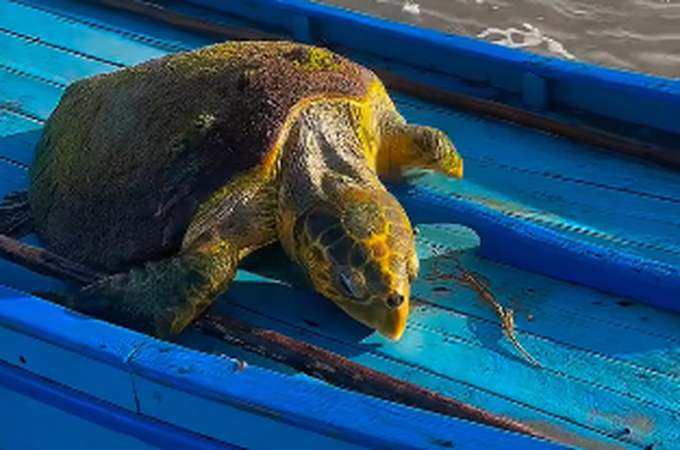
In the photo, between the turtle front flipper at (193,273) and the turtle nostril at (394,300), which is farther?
the turtle front flipper at (193,273)

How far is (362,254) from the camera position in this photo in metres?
2.55

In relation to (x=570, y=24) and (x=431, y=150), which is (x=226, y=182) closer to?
(x=431, y=150)

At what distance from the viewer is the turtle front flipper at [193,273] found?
2.74m

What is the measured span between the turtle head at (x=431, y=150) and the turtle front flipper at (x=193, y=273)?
2.01 ft

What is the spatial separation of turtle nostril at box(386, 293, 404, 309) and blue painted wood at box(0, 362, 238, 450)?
0.53 meters

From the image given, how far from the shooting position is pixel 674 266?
297cm

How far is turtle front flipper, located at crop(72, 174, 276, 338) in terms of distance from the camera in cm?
274

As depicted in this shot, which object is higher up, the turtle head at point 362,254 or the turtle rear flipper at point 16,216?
the turtle head at point 362,254

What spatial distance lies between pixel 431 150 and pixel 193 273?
3.11 feet

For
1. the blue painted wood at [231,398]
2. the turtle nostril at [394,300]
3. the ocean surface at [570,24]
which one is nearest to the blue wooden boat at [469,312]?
the blue painted wood at [231,398]

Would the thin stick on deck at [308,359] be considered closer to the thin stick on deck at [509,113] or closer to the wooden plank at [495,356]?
the wooden plank at [495,356]

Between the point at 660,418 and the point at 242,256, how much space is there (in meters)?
1.20

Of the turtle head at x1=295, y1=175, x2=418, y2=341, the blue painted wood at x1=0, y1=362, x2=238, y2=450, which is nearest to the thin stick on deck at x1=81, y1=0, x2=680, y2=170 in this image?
the turtle head at x1=295, y1=175, x2=418, y2=341

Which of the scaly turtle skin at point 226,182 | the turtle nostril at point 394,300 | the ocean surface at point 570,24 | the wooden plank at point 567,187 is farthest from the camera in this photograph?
the ocean surface at point 570,24
